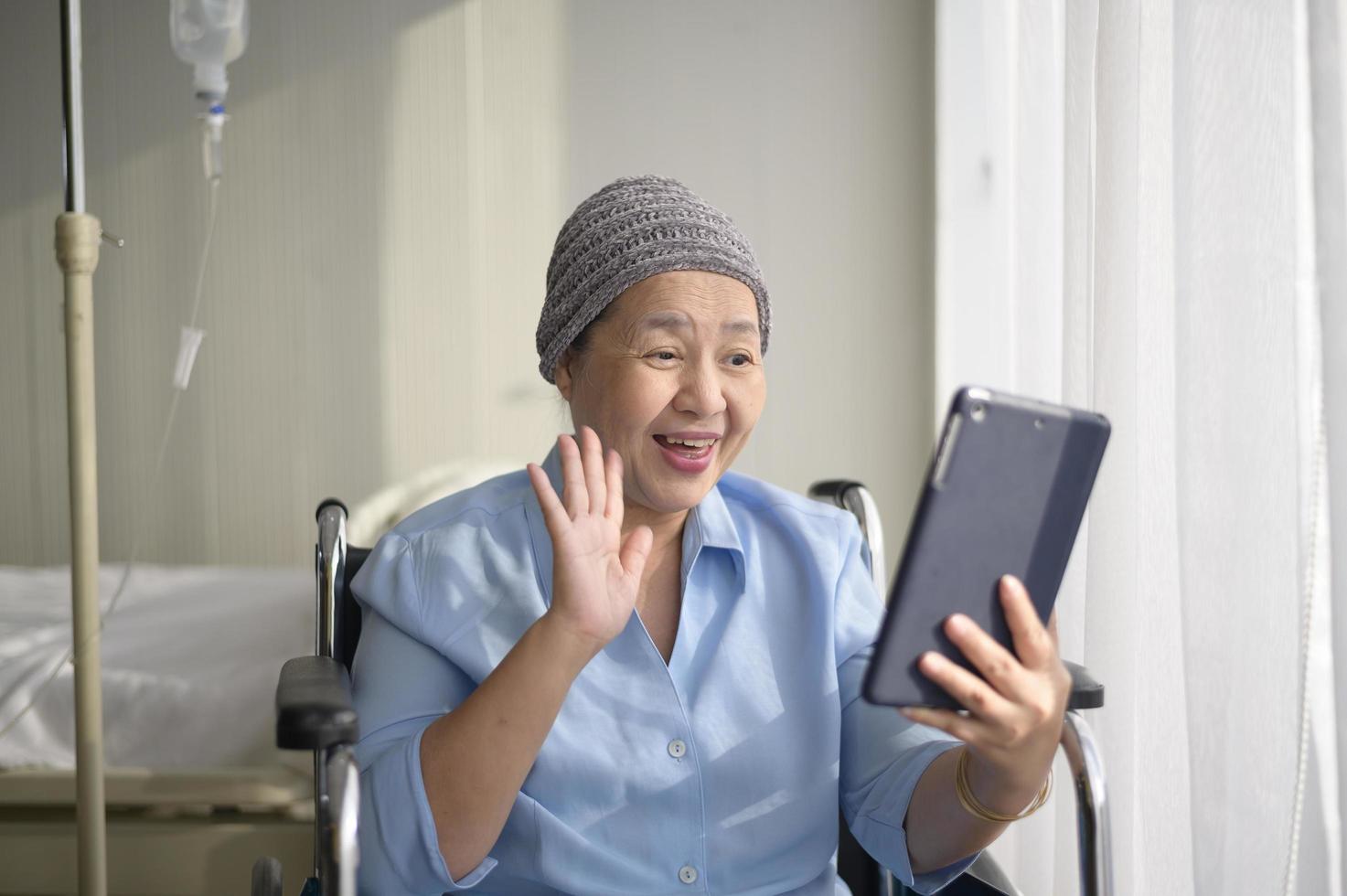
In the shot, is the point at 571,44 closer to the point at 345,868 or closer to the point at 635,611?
the point at 635,611

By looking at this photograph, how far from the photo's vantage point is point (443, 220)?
2.78 m

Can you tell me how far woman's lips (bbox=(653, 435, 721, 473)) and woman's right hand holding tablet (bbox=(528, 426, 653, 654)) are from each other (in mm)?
142

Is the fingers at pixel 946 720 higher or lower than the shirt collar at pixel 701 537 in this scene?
lower

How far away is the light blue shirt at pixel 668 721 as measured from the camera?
40.5 inches

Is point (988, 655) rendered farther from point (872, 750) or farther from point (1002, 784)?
point (872, 750)

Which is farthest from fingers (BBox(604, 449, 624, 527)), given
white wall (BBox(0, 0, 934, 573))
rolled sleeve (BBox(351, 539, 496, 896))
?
white wall (BBox(0, 0, 934, 573))

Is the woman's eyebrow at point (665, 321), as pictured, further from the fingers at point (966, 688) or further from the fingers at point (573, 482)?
the fingers at point (966, 688)

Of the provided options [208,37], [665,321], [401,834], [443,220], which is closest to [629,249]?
[665,321]

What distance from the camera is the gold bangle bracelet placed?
0.91 metres

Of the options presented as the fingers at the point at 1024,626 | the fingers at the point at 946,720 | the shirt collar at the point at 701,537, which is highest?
the shirt collar at the point at 701,537

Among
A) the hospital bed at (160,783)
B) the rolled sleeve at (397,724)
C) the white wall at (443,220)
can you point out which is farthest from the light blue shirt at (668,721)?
the white wall at (443,220)

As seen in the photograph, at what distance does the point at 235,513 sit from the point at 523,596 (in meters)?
1.85

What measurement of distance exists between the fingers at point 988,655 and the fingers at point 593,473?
0.30 metres

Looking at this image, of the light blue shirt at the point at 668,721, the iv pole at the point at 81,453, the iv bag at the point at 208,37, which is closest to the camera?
the light blue shirt at the point at 668,721
